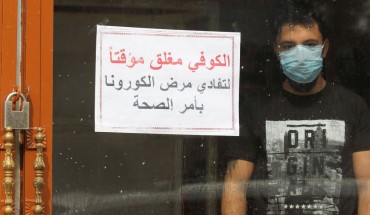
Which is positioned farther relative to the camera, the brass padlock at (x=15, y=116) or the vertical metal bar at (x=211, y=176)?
the vertical metal bar at (x=211, y=176)

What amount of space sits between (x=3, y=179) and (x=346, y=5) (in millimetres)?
1578

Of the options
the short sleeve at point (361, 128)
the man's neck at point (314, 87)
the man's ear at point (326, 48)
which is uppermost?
the man's ear at point (326, 48)

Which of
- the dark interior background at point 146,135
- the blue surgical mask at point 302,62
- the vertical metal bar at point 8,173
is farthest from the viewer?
the blue surgical mask at point 302,62

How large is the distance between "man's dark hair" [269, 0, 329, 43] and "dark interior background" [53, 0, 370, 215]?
0.11 ft

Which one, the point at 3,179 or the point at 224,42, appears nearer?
the point at 3,179

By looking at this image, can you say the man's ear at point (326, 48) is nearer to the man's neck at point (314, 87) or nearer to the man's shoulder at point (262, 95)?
the man's neck at point (314, 87)

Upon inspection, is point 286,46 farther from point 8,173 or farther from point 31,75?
point 8,173

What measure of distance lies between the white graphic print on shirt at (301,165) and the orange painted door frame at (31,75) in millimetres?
910

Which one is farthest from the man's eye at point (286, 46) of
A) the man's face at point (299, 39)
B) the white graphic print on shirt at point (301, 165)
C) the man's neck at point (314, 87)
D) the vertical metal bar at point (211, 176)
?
the vertical metal bar at point (211, 176)

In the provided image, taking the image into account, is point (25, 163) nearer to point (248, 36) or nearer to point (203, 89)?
point (203, 89)

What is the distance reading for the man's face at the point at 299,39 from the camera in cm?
316

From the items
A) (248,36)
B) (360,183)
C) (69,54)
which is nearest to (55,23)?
(69,54)

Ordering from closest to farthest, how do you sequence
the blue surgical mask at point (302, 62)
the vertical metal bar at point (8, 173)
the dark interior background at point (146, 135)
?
the vertical metal bar at point (8, 173), the dark interior background at point (146, 135), the blue surgical mask at point (302, 62)

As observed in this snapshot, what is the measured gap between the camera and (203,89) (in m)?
3.10
